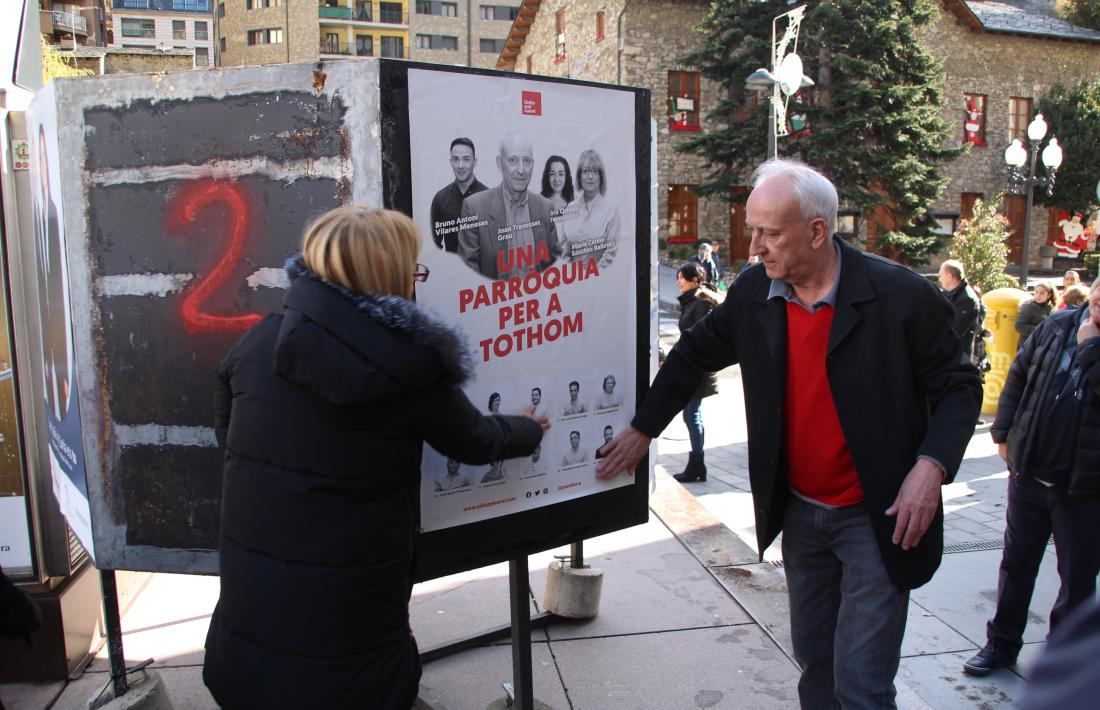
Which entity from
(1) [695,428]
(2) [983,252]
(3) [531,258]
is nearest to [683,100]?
(2) [983,252]

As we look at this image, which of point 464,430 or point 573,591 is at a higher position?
point 464,430

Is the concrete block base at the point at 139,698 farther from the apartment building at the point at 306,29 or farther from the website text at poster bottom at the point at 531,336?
the apartment building at the point at 306,29

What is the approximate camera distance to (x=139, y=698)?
2.80m

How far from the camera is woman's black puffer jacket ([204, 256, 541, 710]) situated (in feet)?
5.99

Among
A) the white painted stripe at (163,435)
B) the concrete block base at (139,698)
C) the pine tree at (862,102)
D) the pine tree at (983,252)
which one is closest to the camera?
the white painted stripe at (163,435)

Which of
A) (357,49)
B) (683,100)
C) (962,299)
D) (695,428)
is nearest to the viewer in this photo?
(695,428)

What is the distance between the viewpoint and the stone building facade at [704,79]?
102 ft

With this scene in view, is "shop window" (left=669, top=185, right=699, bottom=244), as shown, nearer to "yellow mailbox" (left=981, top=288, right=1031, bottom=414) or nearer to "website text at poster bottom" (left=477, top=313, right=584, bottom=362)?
"yellow mailbox" (left=981, top=288, right=1031, bottom=414)

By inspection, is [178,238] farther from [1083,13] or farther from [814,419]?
[1083,13]

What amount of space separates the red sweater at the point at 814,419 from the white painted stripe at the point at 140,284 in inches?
69.5

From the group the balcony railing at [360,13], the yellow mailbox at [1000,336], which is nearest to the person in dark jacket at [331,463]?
the yellow mailbox at [1000,336]

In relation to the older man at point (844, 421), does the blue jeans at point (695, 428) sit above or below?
below

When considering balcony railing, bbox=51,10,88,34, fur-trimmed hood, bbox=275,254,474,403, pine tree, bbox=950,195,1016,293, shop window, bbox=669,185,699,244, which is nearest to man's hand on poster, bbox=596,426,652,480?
fur-trimmed hood, bbox=275,254,474,403

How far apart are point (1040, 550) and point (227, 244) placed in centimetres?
344
